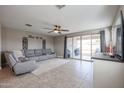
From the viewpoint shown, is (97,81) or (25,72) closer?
(97,81)

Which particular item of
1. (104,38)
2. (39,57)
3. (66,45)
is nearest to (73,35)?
(66,45)

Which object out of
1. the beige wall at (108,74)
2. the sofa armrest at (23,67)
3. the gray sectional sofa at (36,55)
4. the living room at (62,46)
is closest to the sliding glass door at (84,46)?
the living room at (62,46)

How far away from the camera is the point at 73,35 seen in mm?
6809

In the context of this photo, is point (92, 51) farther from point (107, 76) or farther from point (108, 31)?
point (107, 76)

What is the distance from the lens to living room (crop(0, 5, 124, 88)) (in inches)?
71.9

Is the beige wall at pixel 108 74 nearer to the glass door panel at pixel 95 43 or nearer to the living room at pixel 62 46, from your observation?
the living room at pixel 62 46

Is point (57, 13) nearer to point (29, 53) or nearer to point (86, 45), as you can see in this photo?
point (29, 53)

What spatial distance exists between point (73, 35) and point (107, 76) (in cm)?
546

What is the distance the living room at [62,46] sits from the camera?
1.83 meters

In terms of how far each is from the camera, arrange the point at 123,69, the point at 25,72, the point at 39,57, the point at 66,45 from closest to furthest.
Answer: the point at 123,69 → the point at 25,72 → the point at 39,57 → the point at 66,45

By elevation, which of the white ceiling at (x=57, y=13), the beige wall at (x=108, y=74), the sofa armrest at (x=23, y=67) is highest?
the white ceiling at (x=57, y=13)

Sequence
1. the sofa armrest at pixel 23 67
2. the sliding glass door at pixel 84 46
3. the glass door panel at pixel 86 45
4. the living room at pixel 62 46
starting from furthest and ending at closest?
1. the glass door panel at pixel 86 45
2. the sliding glass door at pixel 84 46
3. the sofa armrest at pixel 23 67
4. the living room at pixel 62 46

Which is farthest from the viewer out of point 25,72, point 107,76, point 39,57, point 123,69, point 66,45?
point 66,45

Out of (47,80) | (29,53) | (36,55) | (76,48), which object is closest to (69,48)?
(76,48)
